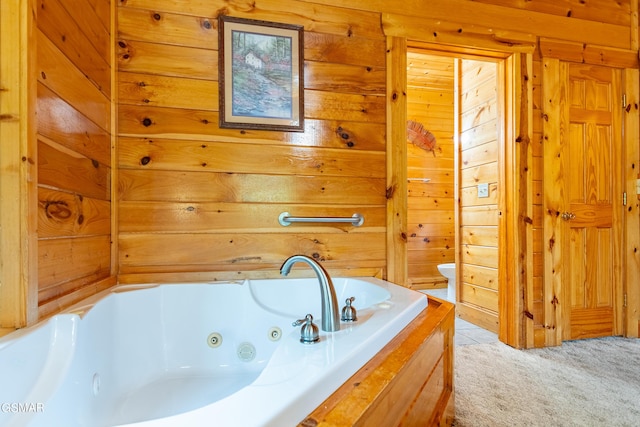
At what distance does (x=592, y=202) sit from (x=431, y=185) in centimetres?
163

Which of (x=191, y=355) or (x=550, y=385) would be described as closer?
(x=191, y=355)

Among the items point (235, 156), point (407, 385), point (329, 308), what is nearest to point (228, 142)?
point (235, 156)

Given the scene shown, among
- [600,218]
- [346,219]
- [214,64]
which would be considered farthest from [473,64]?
[214,64]

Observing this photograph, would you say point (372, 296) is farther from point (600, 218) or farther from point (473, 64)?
point (473, 64)

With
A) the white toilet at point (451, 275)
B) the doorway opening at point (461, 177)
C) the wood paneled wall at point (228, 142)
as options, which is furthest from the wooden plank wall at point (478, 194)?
the wood paneled wall at point (228, 142)

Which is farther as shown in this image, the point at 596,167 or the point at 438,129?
the point at 438,129

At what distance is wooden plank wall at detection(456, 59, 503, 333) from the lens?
238 cm

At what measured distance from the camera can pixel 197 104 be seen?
5.72 feet

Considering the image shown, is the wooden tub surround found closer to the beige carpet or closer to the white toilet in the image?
the beige carpet

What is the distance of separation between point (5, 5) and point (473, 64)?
Result: 2.74m

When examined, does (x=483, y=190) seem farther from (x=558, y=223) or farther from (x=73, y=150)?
(x=73, y=150)

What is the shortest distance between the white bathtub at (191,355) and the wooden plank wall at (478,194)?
115 cm

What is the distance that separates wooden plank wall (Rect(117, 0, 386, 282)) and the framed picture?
1.8 inches

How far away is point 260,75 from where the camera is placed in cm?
180
